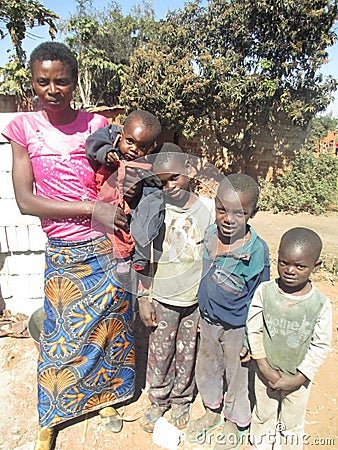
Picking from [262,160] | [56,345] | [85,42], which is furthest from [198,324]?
[85,42]

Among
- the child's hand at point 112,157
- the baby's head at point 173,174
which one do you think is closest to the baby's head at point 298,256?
the baby's head at point 173,174

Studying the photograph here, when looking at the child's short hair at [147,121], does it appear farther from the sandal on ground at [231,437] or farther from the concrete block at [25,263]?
the concrete block at [25,263]

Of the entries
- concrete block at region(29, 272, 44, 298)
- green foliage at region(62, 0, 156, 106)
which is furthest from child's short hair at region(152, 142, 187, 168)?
green foliage at region(62, 0, 156, 106)

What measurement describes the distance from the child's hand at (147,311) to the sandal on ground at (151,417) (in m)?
0.57

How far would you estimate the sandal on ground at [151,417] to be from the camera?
2131mm

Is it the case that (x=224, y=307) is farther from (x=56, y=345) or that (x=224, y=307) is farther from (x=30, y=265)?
(x=30, y=265)

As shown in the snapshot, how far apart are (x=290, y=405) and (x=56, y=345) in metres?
A: 1.20

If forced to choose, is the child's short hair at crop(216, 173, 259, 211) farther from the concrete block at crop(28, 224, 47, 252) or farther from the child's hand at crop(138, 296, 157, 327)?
the concrete block at crop(28, 224, 47, 252)

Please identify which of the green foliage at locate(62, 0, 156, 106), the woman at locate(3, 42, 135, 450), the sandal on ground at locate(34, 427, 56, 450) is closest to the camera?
the woman at locate(3, 42, 135, 450)

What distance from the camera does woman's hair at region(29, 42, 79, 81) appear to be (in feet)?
4.96

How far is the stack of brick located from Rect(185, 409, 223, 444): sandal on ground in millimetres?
1729

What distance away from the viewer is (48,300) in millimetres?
1879

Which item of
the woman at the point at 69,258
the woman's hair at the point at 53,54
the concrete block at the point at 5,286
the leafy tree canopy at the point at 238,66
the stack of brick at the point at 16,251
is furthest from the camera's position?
the leafy tree canopy at the point at 238,66

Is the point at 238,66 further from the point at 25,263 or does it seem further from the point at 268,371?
the point at 268,371
